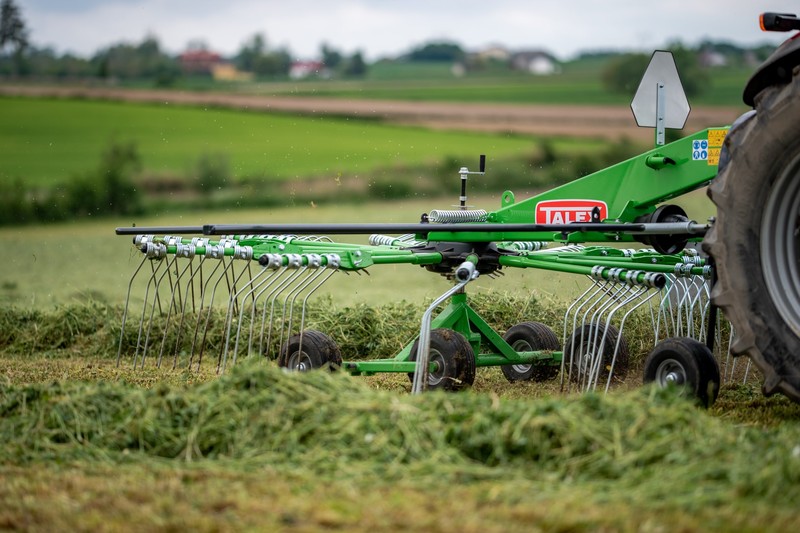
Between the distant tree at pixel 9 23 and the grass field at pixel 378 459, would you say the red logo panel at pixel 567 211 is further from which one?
the distant tree at pixel 9 23

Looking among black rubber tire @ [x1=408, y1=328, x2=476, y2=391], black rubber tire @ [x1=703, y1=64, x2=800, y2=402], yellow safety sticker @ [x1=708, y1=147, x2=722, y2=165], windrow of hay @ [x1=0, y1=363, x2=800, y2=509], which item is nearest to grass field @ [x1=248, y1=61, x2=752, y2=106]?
yellow safety sticker @ [x1=708, y1=147, x2=722, y2=165]

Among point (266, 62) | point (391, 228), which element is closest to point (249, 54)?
point (266, 62)

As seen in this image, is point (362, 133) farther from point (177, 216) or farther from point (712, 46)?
point (712, 46)

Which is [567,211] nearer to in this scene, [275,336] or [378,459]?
[275,336]

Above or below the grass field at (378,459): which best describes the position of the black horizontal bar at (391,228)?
above

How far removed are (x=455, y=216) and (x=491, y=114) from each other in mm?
23224

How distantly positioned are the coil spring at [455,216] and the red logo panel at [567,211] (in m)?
0.39

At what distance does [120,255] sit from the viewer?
16188mm

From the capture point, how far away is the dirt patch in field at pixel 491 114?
83.8ft

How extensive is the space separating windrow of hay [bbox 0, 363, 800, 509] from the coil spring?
2.20 m

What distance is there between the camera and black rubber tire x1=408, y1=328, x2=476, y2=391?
6.36 m

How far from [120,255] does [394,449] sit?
1251 centimetres

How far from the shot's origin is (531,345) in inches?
296

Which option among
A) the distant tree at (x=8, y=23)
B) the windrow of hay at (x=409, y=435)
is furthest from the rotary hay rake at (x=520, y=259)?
the distant tree at (x=8, y=23)
